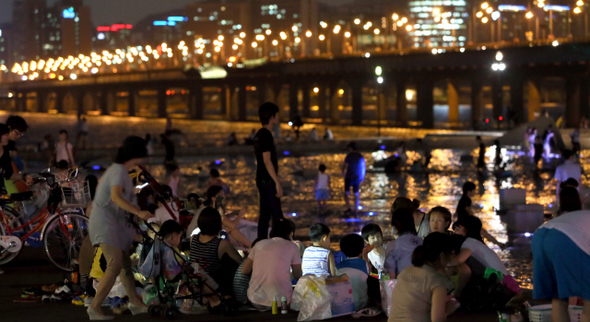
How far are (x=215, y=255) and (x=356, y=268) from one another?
1390mm

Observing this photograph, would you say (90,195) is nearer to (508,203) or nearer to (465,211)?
(465,211)

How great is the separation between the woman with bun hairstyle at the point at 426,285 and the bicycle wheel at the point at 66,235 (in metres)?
5.30

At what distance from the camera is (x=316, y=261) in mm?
8031

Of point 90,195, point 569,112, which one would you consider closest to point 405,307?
point 90,195

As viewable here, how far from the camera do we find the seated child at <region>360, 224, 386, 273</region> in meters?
8.23

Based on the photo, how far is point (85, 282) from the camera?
8.77 metres

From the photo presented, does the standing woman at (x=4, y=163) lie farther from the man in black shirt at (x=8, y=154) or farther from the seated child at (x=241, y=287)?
the seated child at (x=241, y=287)

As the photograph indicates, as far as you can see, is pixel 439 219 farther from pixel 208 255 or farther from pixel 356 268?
pixel 208 255

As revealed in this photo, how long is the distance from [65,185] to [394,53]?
2999 inches

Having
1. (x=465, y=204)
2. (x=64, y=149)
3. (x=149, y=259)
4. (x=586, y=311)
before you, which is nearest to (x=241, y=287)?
(x=149, y=259)

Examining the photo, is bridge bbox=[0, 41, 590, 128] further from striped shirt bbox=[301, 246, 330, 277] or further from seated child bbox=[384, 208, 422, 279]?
seated child bbox=[384, 208, 422, 279]

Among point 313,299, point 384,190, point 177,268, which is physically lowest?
point 384,190

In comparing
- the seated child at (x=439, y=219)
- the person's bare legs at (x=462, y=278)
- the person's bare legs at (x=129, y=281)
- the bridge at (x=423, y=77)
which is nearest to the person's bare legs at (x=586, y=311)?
the person's bare legs at (x=462, y=278)

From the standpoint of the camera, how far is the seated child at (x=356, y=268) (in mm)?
7953
